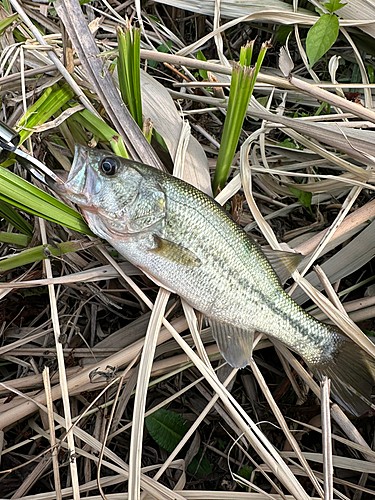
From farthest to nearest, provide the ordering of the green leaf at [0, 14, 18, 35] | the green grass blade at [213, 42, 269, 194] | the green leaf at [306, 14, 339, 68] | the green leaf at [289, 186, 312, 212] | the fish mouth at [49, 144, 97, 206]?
the green leaf at [289, 186, 312, 212] → the green leaf at [306, 14, 339, 68] → the green leaf at [0, 14, 18, 35] → the green grass blade at [213, 42, 269, 194] → the fish mouth at [49, 144, 97, 206]

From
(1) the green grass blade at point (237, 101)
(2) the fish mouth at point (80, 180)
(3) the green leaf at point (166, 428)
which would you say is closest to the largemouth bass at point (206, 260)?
(2) the fish mouth at point (80, 180)

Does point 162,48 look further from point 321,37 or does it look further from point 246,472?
point 246,472

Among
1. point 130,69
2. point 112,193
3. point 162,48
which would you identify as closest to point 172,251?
point 112,193

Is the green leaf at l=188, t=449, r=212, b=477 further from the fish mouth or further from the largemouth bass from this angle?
the fish mouth

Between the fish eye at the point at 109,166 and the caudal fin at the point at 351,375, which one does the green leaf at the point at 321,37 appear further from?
the caudal fin at the point at 351,375

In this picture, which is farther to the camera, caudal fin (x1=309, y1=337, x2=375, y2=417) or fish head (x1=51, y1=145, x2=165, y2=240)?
caudal fin (x1=309, y1=337, x2=375, y2=417)

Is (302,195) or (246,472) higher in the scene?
(302,195)

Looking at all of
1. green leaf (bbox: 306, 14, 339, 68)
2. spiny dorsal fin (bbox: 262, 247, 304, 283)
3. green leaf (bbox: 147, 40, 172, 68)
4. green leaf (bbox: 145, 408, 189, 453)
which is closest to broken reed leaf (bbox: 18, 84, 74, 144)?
green leaf (bbox: 147, 40, 172, 68)
